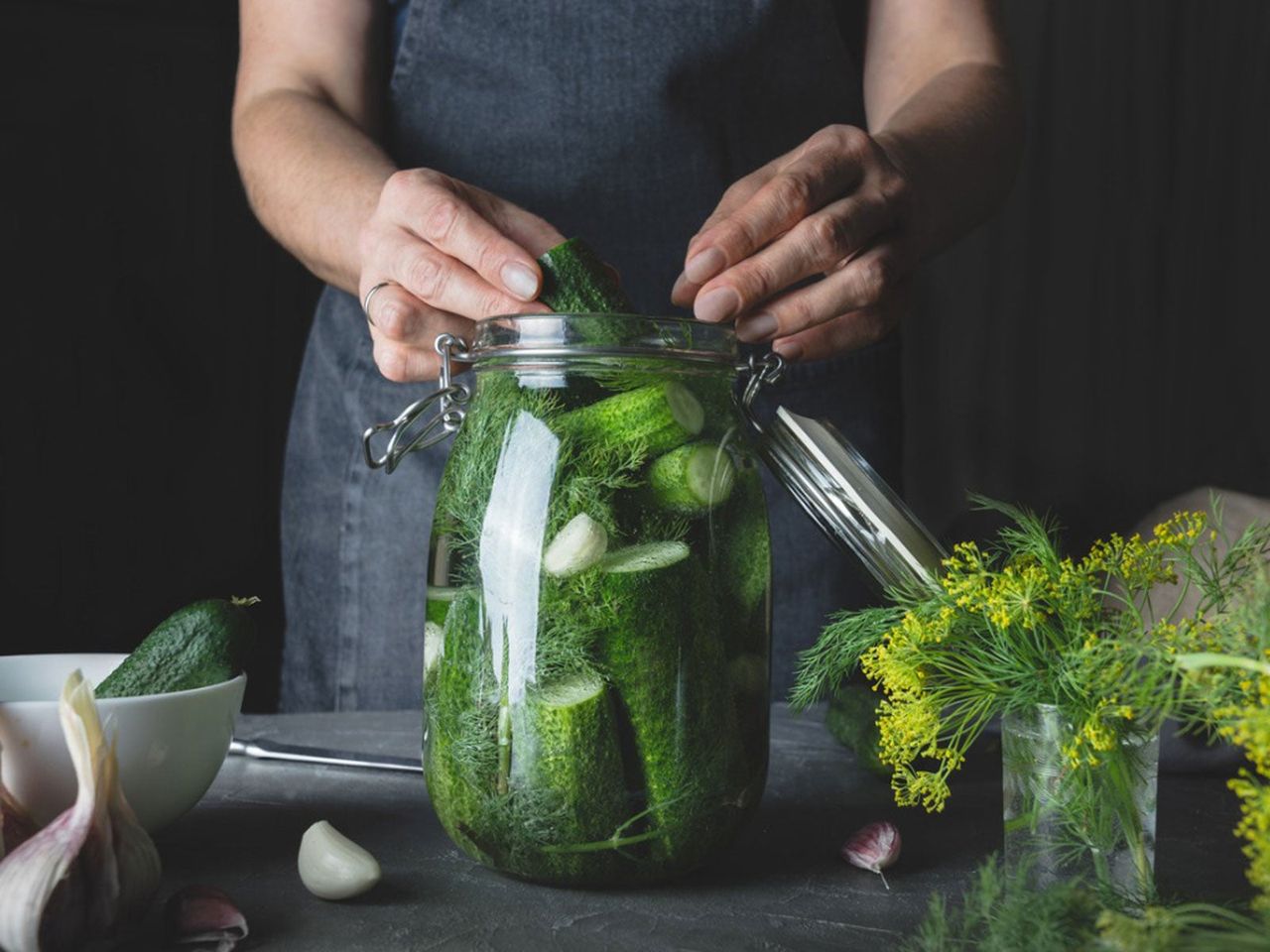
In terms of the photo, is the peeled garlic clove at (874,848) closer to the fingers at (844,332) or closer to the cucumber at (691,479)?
the cucumber at (691,479)

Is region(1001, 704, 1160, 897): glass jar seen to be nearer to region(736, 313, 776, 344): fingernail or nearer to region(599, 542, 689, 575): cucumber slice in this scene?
region(599, 542, 689, 575): cucumber slice

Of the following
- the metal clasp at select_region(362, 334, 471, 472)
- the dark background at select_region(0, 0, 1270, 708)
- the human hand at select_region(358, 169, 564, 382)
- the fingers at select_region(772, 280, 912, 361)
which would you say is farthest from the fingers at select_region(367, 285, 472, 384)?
the dark background at select_region(0, 0, 1270, 708)

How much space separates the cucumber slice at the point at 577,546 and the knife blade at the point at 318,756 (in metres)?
0.34

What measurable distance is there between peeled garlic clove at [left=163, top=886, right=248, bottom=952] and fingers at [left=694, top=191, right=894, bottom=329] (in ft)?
1.41

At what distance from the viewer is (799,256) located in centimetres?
88

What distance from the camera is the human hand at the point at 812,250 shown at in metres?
0.85

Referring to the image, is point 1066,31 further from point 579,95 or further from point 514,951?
point 514,951

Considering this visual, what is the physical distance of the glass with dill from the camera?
2.10 feet

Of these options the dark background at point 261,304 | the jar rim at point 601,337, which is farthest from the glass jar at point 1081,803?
the dark background at point 261,304

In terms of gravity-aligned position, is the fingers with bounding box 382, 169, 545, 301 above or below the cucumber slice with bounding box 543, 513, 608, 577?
above

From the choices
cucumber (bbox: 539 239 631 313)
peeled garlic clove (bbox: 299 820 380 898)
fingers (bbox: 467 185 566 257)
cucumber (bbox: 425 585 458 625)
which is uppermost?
fingers (bbox: 467 185 566 257)

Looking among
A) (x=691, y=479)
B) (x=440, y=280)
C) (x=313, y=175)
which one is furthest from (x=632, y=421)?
(x=313, y=175)

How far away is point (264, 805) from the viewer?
85 cm


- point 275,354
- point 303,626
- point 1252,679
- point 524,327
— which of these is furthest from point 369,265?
point 275,354
